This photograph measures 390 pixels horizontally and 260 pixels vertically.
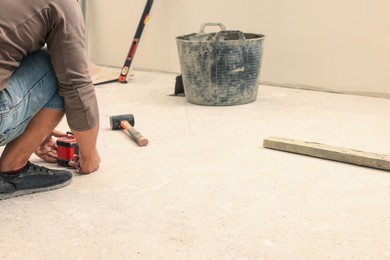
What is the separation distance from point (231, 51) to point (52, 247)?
1798mm

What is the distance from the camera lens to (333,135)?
2262 millimetres

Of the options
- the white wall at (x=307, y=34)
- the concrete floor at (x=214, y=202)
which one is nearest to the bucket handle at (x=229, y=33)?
the white wall at (x=307, y=34)

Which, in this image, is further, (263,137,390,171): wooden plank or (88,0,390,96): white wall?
(88,0,390,96): white wall

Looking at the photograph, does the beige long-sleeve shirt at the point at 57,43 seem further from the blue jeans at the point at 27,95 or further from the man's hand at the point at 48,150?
Answer: the man's hand at the point at 48,150

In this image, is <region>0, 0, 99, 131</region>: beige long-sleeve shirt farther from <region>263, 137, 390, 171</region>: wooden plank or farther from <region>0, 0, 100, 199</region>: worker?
<region>263, 137, 390, 171</region>: wooden plank

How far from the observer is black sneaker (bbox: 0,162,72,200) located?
157 cm

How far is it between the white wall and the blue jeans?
2.13m

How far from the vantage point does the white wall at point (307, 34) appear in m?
3.00

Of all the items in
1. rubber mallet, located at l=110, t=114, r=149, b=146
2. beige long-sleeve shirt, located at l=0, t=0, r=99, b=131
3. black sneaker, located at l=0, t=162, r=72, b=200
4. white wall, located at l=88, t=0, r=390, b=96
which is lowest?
rubber mallet, located at l=110, t=114, r=149, b=146

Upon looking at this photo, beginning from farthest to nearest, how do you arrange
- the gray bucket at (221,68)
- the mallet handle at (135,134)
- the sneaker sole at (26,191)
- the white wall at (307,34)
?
1. the white wall at (307,34)
2. the gray bucket at (221,68)
3. the mallet handle at (135,134)
4. the sneaker sole at (26,191)

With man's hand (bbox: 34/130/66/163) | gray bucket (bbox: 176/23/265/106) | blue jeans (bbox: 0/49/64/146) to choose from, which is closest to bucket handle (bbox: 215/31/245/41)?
gray bucket (bbox: 176/23/265/106)

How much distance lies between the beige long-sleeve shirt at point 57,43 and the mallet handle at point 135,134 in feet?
2.04

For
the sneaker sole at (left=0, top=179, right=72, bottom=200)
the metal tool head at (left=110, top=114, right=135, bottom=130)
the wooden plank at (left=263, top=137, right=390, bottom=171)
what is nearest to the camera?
the sneaker sole at (left=0, top=179, right=72, bottom=200)

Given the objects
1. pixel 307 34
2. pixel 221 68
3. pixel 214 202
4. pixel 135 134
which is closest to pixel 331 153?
pixel 214 202
